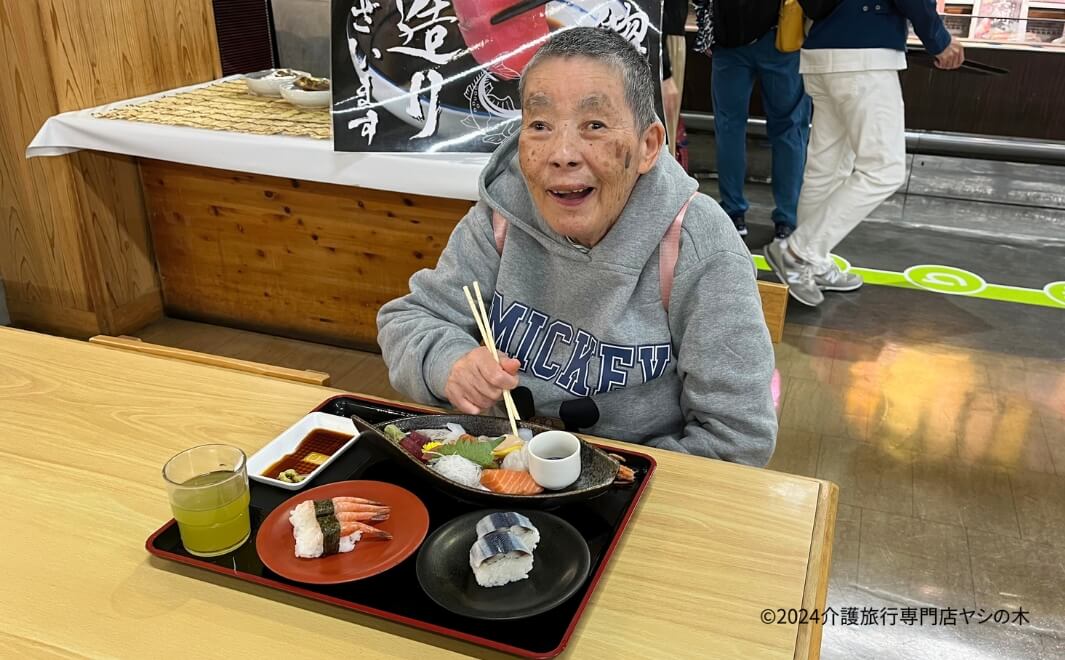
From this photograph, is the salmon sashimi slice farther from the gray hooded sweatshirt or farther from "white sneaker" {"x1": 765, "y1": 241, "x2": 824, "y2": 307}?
"white sneaker" {"x1": 765, "y1": 241, "x2": 824, "y2": 307}

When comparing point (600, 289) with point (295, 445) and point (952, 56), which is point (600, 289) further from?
point (952, 56)

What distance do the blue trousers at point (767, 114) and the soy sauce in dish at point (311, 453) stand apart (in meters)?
3.40

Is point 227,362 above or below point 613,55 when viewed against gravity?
below

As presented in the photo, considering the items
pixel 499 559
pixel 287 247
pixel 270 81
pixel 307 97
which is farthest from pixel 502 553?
pixel 270 81

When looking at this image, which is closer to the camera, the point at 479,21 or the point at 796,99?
the point at 479,21

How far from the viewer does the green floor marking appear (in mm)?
3754

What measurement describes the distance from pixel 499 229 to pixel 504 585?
0.73 m

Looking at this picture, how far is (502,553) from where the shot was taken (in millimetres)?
915

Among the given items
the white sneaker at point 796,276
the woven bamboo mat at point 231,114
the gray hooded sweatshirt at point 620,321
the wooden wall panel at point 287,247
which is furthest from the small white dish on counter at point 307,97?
the white sneaker at point 796,276

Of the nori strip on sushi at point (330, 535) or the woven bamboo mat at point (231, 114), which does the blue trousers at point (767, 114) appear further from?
the nori strip on sushi at point (330, 535)

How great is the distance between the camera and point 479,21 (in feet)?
8.43

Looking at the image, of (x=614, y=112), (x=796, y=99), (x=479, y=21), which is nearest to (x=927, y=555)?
(x=614, y=112)

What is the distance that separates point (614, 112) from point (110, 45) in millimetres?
2765

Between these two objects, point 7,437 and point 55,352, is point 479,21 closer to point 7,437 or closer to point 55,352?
point 55,352
